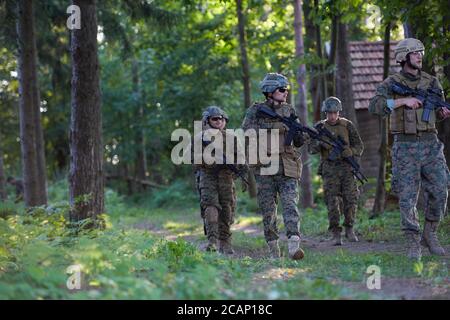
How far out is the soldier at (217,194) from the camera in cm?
1037

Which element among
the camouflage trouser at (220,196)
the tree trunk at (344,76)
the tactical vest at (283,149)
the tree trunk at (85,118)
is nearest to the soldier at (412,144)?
the tactical vest at (283,149)

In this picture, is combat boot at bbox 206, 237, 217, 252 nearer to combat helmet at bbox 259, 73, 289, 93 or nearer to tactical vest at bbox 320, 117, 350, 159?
tactical vest at bbox 320, 117, 350, 159

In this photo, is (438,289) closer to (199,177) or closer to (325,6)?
(199,177)

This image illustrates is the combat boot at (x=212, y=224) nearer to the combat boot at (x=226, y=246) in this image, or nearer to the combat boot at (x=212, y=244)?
the combat boot at (x=212, y=244)

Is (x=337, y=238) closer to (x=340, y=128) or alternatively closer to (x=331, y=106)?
(x=340, y=128)

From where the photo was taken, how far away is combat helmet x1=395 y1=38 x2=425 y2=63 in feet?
26.6

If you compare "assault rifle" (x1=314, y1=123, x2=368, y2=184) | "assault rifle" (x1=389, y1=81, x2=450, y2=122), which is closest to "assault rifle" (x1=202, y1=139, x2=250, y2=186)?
"assault rifle" (x1=314, y1=123, x2=368, y2=184)

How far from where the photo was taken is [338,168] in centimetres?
1124

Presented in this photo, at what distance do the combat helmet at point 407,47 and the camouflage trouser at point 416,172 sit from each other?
107 cm

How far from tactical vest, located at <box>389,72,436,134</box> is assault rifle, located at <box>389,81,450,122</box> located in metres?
0.06

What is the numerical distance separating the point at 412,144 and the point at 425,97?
0.60 m

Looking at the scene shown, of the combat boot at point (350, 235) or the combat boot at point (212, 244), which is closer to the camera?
the combat boot at point (212, 244)

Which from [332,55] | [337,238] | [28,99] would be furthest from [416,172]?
[28,99]
